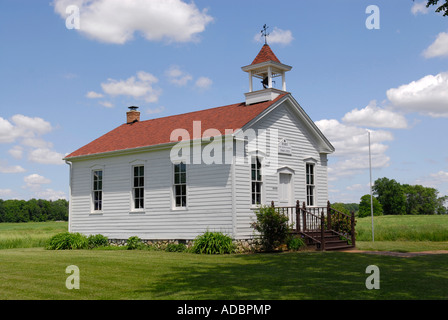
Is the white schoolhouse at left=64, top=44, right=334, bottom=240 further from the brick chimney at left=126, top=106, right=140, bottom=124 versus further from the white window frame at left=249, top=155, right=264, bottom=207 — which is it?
the brick chimney at left=126, top=106, right=140, bottom=124

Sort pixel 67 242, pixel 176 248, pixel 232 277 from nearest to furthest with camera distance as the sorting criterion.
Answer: pixel 232 277
pixel 176 248
pixel 67 242

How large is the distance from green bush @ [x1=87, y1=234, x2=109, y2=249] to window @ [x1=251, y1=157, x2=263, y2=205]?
7.73 m

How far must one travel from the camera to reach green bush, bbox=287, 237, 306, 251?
17281mm

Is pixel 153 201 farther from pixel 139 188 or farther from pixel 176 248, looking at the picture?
pixel 176 248

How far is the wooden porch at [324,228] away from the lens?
17.6 meters

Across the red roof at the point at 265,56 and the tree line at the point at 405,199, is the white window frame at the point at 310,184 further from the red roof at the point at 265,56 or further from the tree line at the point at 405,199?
the tree line at the point at 405,199

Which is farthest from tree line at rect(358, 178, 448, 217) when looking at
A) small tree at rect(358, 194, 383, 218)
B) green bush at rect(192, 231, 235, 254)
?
green bush at rect(192, 231, 235, 254)

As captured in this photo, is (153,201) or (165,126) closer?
(153,201)

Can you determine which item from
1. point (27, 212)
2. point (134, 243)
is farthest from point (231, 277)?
point (27, 212)

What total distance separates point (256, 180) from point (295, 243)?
283cm

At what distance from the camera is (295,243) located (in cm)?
1731

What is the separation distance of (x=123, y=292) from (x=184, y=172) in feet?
33.8

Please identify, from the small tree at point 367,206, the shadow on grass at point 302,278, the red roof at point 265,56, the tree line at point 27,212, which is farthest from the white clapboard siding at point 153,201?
the small tree at point 367,206

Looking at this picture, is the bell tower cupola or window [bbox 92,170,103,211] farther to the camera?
window [bbox 92,170,103,211]
